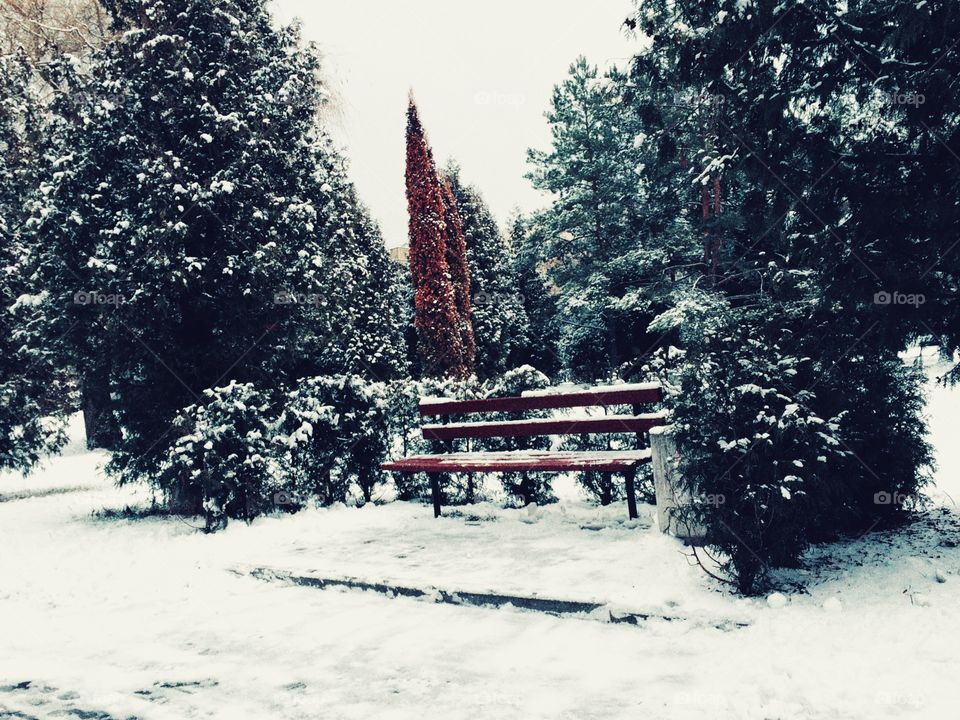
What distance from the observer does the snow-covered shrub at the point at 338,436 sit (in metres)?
9.05

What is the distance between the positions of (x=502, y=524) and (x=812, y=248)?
12.7 feet

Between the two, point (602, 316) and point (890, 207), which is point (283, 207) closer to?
point (890, 207)

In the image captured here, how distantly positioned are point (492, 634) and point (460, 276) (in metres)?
31.5

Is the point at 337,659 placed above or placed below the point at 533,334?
below

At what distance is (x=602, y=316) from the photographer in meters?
32.2

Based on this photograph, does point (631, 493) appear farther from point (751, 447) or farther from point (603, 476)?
point (751, 447)

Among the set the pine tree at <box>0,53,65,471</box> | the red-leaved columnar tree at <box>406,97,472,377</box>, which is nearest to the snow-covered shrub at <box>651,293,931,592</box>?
the pine tree at <box>0,53,65,471</box>

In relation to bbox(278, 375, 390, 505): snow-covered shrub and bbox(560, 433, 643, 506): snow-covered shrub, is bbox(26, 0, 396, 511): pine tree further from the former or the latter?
bbox(560, 433, 643, 506): snow-covered shrub

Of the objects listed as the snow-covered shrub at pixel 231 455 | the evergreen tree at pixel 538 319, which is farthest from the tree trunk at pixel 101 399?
the evergreen tree at pixel 538 319

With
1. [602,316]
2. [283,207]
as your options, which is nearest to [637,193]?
[602,316]

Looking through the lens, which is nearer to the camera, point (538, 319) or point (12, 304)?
point (12, 304)

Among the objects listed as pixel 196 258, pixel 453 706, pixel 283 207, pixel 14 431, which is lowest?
pixel 453 706

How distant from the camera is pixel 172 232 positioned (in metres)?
8.73

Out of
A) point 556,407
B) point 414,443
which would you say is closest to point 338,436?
point 414,443
